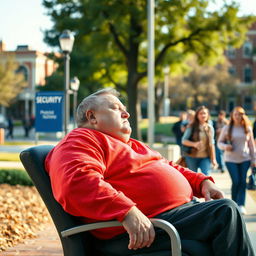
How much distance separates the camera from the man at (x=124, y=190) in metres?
2.74

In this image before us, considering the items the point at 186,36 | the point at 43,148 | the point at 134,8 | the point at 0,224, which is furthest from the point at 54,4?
the point at 43,148

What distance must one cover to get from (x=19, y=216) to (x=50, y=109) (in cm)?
412

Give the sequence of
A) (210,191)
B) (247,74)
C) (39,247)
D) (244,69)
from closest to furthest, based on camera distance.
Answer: (210,191) → (39,247) → (244,69) → (247,74)

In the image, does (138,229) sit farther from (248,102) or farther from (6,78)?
(248,102)

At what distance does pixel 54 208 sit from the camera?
2982 millimetres

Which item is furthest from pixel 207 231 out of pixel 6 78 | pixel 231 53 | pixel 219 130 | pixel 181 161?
pixel 231 53

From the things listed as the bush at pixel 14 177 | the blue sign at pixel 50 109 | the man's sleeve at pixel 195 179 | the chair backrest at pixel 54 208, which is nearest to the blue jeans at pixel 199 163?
the blue sign at pixel 50 109

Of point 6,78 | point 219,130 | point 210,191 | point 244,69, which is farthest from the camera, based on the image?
point 244,69

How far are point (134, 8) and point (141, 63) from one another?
16.4 feet

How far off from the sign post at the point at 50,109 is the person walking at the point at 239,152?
3725 mm

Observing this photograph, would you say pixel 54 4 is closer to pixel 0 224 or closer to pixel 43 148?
pixel 0 224

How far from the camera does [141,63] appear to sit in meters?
30.2

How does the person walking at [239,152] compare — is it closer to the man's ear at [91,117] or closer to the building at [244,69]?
the man's ear at [91,117]

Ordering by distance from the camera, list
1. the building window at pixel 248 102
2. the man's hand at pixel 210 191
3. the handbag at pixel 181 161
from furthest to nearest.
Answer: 1. the building window at pixel 248 102
2. the handbag at pixel 181 161
3. the man's hand at pixel 210 191
